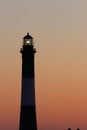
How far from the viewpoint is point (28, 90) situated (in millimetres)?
121938

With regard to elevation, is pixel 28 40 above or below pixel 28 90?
above

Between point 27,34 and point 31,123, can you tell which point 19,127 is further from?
point 27,34

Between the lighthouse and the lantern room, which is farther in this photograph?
the lantern room

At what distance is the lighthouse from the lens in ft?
398

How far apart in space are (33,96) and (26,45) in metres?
4.70

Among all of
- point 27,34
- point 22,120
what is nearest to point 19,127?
point 22,120

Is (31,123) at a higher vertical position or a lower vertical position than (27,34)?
lower

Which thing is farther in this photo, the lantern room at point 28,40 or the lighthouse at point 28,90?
the lantern room at point 28,40

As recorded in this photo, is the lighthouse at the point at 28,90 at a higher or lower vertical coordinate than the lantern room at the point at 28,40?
lower

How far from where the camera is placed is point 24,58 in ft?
399

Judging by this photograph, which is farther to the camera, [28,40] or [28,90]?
[28,40]

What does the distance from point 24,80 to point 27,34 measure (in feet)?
15.8

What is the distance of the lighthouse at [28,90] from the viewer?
121 meters

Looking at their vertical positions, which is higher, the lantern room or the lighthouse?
the lantern room
